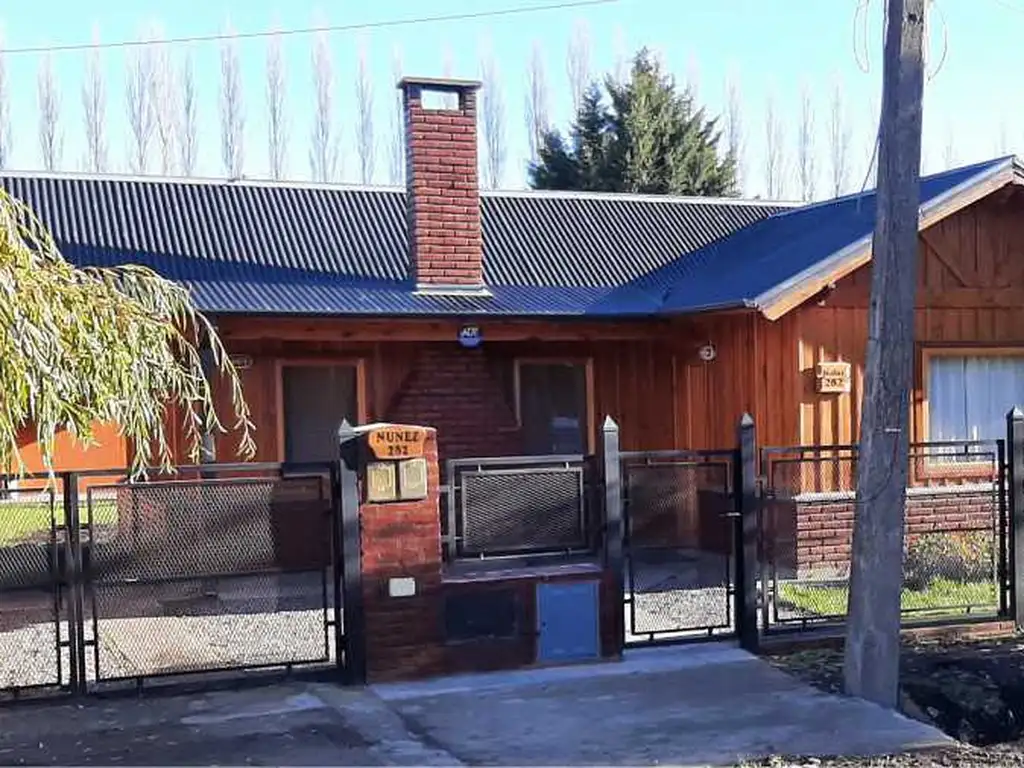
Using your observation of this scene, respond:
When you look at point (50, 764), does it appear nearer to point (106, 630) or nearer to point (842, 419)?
point (106, 630)

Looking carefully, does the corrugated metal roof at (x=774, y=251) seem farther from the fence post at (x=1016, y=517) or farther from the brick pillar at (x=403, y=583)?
the brick pillar at (x=403, y=583)

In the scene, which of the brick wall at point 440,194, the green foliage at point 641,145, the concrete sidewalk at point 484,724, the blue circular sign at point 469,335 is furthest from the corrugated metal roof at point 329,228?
the green foliage at point 641,145

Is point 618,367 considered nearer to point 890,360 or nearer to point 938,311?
point 938,311

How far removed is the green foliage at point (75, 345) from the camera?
14.5ft

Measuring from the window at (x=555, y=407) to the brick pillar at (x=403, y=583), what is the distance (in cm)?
615

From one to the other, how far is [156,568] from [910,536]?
6501 mm

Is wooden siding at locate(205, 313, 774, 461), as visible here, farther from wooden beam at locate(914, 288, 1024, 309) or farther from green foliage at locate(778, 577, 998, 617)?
green foliage at locate(778, 577, 998, 617)

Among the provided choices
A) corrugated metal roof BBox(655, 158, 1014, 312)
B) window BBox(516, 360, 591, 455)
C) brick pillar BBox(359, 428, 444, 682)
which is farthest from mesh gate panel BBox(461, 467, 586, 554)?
window BBox(516, 360, 591, 455)

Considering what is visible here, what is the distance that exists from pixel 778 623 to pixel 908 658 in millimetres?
936

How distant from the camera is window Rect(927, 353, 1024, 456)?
12.7m

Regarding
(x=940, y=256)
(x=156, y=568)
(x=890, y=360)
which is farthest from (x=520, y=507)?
(x=940, y=256)

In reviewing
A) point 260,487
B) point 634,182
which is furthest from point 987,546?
point 634,182

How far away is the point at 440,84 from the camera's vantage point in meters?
13.6

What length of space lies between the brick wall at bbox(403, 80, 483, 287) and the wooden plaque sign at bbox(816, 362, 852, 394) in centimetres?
391
